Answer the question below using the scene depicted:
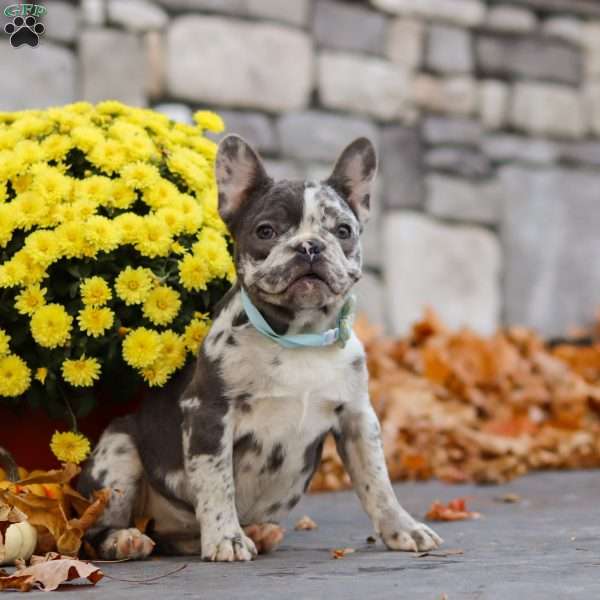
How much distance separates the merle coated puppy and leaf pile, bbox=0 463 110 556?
93 mm

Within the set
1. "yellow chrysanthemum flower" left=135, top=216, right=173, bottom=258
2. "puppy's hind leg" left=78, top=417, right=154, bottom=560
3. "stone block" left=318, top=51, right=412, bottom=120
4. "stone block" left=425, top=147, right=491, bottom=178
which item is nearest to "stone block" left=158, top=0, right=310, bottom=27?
"stone block" left=318, top=51, right=412, bottom=120

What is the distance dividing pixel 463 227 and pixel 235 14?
6.71ft

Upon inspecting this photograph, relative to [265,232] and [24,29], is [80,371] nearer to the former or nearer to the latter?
[265,232]

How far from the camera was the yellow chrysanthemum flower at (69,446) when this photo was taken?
3.71 metres

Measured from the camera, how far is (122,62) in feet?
22.8

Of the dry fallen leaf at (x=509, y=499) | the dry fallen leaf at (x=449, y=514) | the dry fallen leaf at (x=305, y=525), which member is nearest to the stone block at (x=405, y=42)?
the dry fallen leaf at (x=509, y=499)

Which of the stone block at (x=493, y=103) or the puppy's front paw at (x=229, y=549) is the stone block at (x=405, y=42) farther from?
the puppy's front paw at (x=229, y=549)

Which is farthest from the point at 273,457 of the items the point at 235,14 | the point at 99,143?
the point at 235,14

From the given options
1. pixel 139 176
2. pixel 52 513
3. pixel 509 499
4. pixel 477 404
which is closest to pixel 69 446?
pixel 52 513

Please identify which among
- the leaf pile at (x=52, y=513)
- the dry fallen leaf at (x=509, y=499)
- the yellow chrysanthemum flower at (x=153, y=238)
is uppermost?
the yellow chrysanthemum flower at (x=153, y=238)

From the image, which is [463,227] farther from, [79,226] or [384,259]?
[79,226]

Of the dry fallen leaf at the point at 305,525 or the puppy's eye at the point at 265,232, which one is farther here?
the dry fallen leaf at the point at 305,525

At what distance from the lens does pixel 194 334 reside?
147 inches

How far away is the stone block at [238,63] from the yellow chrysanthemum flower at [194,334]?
3667mm
